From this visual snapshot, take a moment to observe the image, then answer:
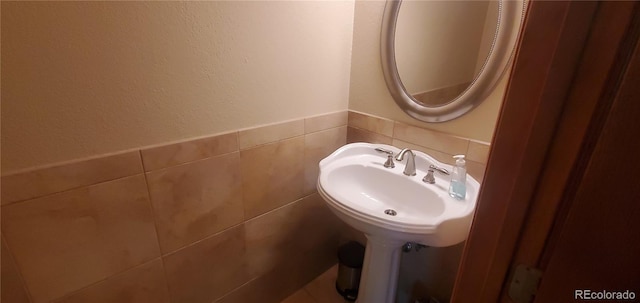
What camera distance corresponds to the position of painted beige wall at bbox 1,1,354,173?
25.3 inches

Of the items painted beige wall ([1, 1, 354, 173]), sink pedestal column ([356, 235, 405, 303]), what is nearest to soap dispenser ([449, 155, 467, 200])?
sink pedestal column ([356, 235, 405, 303])

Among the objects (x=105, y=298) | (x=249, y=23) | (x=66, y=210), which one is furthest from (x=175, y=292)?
(x=249, y=23)

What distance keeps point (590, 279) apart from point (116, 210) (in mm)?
1118

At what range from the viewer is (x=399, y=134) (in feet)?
4.07

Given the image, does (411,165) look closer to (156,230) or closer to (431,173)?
(431,173)

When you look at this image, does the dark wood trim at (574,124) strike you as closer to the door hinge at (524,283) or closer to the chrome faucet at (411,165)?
the door hinge at (524,283)

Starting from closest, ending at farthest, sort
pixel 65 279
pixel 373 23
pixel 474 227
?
1. pixel 474 227
2. pixel 65 279
3. pixel 373 23

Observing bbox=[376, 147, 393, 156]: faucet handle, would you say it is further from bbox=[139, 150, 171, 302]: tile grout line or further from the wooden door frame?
bbox=[139, 150, 171, 302]: tile grout line

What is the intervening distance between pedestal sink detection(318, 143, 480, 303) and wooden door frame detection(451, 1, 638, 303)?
38cm

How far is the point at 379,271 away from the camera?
44.3 inches

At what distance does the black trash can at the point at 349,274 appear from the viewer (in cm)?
149

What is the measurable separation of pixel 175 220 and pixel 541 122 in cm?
107

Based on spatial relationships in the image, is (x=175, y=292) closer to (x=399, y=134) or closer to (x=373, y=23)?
(x=399, y=134)

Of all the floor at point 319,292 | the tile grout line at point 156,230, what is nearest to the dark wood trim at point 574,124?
the tile grout line at point 156,230
